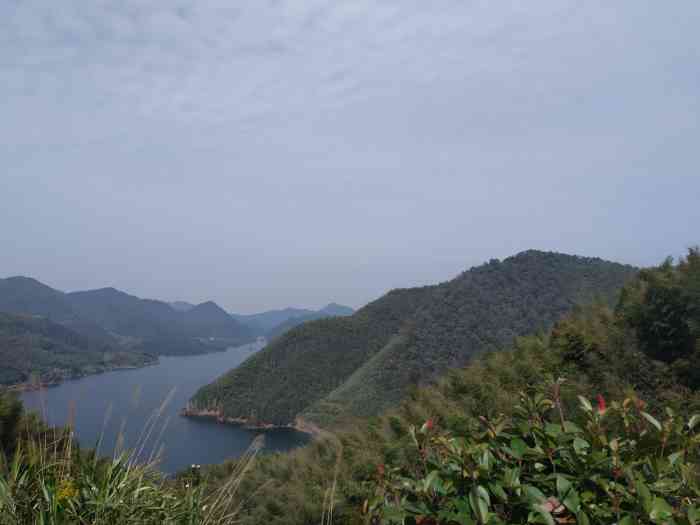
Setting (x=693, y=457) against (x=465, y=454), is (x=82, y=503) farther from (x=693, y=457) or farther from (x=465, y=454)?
(x=693, y=457)

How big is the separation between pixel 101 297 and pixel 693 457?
20550 centimetres

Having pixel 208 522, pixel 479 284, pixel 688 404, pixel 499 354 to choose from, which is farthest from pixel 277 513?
pixel 479 284

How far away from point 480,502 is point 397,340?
47005 mm

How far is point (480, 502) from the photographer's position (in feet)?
2.86

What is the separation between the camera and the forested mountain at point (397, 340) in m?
38.8

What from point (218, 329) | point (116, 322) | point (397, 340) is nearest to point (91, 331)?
point (116, 322)

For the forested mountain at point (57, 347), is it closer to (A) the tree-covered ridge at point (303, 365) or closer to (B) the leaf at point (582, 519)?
(A) the tree-covered ridge at point (303, 365)

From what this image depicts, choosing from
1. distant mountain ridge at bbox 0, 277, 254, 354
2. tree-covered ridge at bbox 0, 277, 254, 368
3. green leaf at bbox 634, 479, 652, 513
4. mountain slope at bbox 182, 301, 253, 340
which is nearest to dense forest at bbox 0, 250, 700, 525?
green leaf at bbox 634, 479, 652, 513

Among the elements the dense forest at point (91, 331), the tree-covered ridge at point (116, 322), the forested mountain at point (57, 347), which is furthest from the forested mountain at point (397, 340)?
the tree-covered ridge at point (116, 322)

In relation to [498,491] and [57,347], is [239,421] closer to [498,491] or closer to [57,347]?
[57,347]

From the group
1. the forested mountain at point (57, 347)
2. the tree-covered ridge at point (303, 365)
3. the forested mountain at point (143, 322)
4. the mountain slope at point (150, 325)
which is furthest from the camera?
the forested mountain at point (143, 322)

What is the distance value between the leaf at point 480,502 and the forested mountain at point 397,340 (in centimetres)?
3220

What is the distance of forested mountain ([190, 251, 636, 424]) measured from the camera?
3881 cm

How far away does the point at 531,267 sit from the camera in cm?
5038
